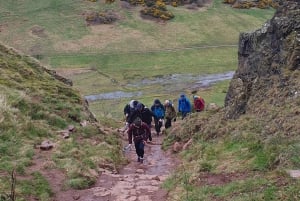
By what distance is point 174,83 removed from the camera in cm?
5006

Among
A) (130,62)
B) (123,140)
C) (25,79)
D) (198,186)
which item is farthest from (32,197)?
(130,62)

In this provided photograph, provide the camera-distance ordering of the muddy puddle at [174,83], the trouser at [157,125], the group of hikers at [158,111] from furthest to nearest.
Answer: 1. the muddy puddle at [174,83]
2. the trouser at [157,125]
3. the group of hikers at [158,111]

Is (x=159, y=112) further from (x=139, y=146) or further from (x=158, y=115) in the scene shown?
(x=139, y=146)

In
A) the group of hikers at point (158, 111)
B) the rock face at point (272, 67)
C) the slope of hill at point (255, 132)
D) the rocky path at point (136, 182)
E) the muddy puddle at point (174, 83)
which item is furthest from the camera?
the muddy puddle at point (174, 83)

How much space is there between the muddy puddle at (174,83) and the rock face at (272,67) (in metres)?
25.0

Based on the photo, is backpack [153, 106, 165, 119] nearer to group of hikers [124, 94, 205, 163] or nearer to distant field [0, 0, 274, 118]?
group of hikers [124, 94, 205, 163]

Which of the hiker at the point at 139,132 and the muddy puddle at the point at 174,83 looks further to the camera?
the muddy puddle at the point at 174,83

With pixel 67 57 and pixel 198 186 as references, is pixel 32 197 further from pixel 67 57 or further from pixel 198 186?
pixel 67 57

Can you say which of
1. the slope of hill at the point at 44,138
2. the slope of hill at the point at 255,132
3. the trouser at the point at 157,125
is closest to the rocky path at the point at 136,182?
the slope of hill at the point at 44,138

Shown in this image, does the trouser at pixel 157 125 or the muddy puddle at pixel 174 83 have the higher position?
the trouser at pixel 157 125

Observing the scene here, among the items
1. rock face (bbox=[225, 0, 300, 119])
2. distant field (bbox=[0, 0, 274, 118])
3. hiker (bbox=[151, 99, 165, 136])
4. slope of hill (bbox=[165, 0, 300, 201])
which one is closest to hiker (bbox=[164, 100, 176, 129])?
hiker (bbox=[151, 99, 165, 136])

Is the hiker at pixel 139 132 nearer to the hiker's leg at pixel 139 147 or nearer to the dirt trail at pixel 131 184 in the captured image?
the hiker's leg at pixel 139 147

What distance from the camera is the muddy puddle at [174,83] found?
45016mm

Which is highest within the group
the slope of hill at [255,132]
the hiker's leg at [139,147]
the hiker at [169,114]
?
the slope of hill at [255,132]
